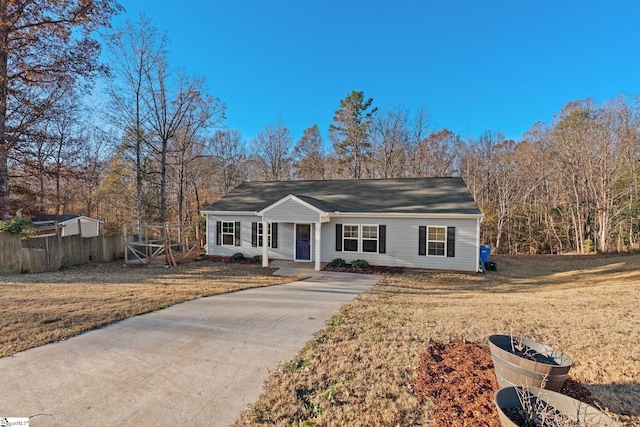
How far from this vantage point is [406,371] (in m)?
3.75

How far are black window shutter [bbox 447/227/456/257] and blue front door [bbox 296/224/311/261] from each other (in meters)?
6.35

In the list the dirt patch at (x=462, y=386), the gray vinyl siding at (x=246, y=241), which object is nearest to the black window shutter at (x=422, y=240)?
the gray vinyl siding at (x=246, y=241)

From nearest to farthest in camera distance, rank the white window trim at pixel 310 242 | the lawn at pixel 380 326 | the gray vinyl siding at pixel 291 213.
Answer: the lawn at pixel 380 326 < the gray vinyl siding at pixel 291 213 < the white window trim at pixel 310 242

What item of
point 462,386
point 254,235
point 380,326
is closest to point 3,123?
point 254,235

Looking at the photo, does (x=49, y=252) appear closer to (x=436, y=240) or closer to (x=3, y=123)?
(x=3, y=123)

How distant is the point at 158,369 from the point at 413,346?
353 centimetres

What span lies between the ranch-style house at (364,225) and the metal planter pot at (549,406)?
1073 centimetres

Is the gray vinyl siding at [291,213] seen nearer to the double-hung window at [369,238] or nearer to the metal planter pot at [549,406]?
the double-hung window at [369,238]

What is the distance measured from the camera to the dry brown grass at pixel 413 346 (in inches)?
118

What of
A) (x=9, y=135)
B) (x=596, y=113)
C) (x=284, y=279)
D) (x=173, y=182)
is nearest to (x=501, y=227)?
(x=596, y=113)

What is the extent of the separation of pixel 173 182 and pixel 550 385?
28.3m

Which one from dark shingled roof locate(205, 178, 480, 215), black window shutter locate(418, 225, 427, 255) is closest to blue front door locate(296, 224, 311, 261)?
dark shingled roof locate(205, 178, 480, 215)

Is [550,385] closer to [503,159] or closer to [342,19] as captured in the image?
[342,19]

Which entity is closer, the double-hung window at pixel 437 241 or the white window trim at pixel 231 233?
the double-hung window at pixel 437 241
